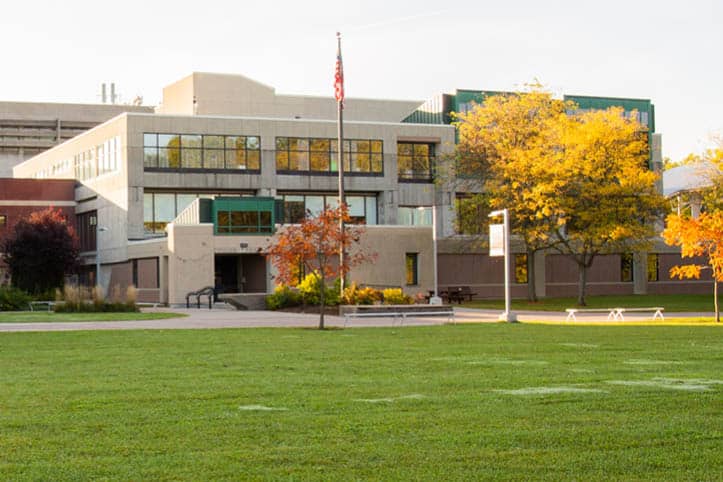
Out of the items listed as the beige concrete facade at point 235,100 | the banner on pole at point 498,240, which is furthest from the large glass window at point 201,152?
the banner on pole at point 498,240

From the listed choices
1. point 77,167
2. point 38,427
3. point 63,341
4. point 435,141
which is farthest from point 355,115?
point 38,427

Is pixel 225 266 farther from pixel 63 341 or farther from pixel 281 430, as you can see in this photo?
pixel 281 430

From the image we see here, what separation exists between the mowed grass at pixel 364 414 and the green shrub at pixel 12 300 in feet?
84.2

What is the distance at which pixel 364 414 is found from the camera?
11.4 metres

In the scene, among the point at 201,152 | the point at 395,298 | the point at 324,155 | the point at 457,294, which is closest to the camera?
the point at 395,298

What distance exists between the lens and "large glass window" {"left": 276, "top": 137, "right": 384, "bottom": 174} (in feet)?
224

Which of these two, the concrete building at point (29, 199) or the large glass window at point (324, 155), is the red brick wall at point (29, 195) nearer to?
the concrete building at point (29, 199)

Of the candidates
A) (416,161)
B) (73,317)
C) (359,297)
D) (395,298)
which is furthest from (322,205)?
(73,317)

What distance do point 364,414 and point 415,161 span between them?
202 ft

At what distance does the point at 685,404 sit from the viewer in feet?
39.3

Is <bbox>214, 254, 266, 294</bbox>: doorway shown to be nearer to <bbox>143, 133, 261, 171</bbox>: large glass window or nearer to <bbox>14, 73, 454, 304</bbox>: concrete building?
<bbox>14, 73, 454, 304</bbox>: concrete building

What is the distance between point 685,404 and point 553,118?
4516 cm

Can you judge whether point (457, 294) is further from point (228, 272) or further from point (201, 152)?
point (201, 152)

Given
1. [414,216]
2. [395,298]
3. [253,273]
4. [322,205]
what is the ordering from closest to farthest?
[395,298] → [253,273] → [414,216] → [322,205]
